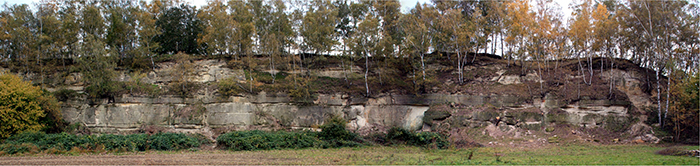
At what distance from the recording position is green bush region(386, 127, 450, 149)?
26312 mm

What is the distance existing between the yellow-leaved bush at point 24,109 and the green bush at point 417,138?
81.6ft

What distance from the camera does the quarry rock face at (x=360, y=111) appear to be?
96.9 ft

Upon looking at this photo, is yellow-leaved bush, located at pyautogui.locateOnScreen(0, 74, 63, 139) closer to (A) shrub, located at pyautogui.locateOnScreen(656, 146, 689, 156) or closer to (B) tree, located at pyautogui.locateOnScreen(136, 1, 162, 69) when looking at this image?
(B) tree, located at pyautogui.locateOnScreen(136, 1, 162, 69)

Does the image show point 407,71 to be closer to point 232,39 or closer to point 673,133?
point 232,39

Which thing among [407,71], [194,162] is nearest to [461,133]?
[407,71]

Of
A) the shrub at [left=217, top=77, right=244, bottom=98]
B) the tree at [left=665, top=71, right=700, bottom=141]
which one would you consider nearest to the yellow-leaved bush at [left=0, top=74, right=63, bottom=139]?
the shrub at [left=217, top=77, right=244, bottom=98]

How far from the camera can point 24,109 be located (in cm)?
2716

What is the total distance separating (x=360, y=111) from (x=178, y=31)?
21.7 m

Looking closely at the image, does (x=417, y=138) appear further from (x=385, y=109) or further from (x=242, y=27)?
(x=242, y=27)

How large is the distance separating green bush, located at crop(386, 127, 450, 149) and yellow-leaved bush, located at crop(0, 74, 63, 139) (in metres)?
24.9

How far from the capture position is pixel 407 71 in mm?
34844

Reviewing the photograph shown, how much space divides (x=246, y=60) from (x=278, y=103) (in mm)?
6275

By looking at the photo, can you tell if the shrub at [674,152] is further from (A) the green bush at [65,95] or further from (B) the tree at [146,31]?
(A) the green bush at [65,95]

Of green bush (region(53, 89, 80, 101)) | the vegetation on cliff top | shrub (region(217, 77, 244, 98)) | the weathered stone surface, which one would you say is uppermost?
the vegetation on cliff top
